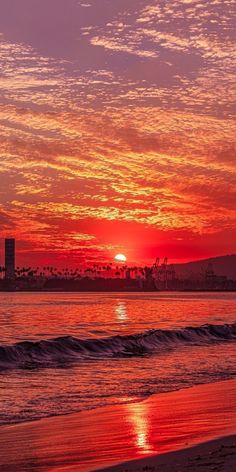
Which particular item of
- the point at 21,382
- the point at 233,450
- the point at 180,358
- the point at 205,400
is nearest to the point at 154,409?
the point at 205,400

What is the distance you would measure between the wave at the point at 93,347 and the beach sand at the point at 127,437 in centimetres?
1417

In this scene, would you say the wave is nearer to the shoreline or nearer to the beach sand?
the beach sand

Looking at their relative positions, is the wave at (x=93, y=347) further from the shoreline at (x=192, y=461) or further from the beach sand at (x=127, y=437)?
the shoreline at (x=192, y=461)

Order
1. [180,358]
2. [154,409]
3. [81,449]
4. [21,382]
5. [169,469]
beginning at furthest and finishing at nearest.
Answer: [180,358], [21,382], [154,409], [81,449], [169,469]

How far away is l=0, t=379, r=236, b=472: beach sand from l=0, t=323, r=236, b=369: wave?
14.2 m

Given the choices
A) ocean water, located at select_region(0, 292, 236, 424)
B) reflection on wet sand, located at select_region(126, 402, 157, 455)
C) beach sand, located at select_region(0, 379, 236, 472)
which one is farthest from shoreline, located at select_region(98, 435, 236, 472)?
ocean water, located at select_region(0, 292, 236, 424)

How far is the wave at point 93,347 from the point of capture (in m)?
31.9

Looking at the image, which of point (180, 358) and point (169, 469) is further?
point (180, 358)

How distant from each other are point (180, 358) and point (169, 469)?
77.8ft

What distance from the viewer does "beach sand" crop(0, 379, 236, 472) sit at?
395 inches

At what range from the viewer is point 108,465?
9930 millimetres

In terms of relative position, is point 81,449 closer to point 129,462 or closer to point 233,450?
point 129,462

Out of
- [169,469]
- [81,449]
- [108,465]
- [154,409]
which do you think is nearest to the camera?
[169,469]

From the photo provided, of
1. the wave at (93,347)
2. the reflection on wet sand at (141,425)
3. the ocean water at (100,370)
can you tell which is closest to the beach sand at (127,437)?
the reflection on wet sand at (141,425)
